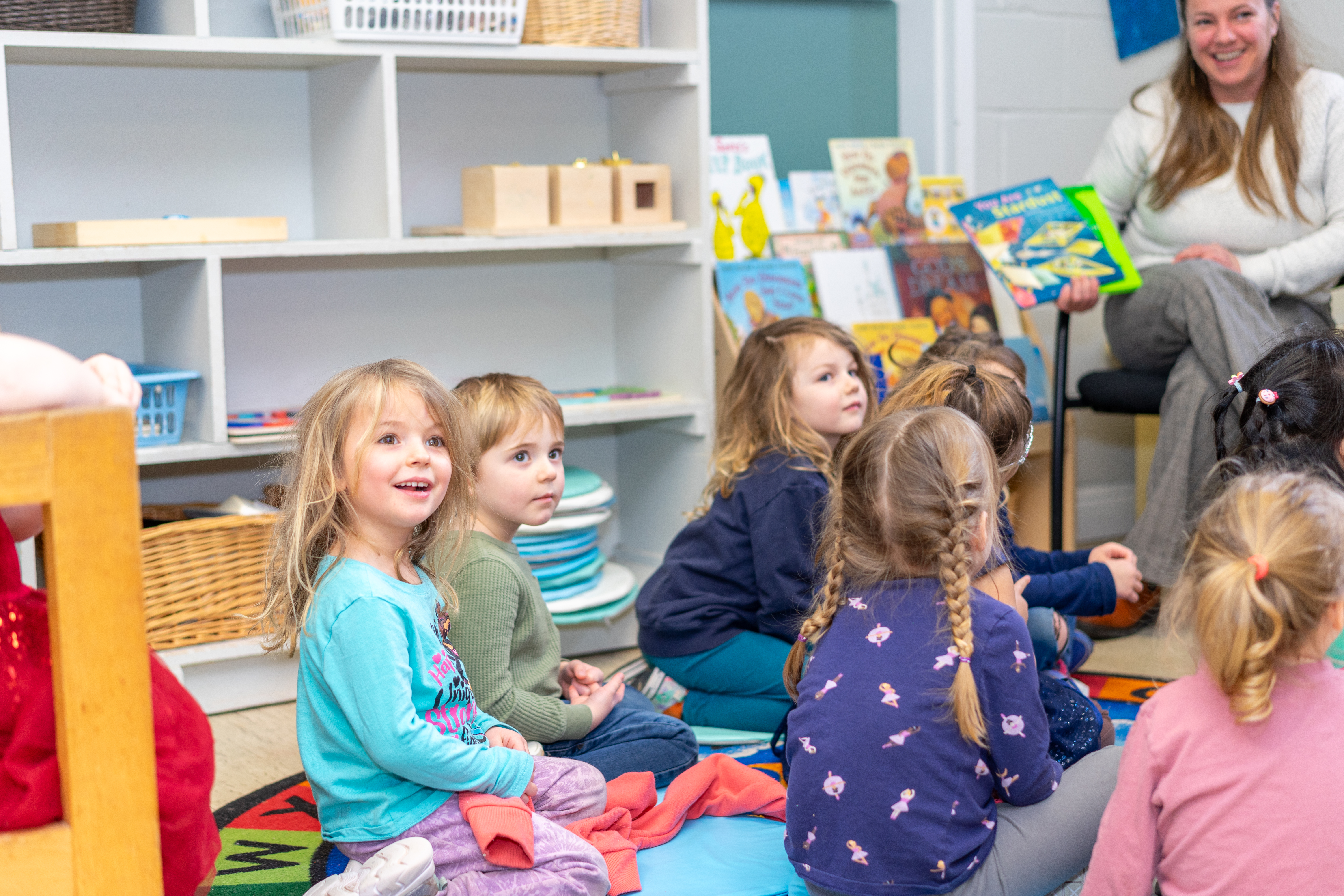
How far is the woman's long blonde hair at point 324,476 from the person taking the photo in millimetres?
1426

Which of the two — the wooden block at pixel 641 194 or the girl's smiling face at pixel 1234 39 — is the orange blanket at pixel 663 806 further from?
the girl's smiling face at pixel 1234 39

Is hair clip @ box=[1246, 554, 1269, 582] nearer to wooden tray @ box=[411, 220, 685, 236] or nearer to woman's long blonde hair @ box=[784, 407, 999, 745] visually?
woman's long blonde hair @ box=[784, 407, 999, 745]

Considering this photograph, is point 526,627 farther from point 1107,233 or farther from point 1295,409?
point 1107,233

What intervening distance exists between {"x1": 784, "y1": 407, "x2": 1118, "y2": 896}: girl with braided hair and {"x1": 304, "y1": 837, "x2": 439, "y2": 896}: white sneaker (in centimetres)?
38

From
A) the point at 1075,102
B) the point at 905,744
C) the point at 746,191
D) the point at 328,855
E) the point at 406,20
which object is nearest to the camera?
the point at 905,744

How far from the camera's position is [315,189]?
2525mm

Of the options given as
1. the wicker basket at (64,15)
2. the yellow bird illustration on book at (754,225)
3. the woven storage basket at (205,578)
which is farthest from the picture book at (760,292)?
the wicker basket at (64,15)

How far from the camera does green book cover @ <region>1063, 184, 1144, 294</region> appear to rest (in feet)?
8.48

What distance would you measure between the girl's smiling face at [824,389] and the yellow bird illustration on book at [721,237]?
619mm

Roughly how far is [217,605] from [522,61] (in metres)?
1.11

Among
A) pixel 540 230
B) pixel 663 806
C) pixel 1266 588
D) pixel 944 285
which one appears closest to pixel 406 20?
pixel 540 230

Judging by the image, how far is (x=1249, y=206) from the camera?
2643 mm

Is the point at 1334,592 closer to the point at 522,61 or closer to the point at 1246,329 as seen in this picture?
the point at 1246,329

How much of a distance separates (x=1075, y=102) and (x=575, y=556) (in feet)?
6.09
